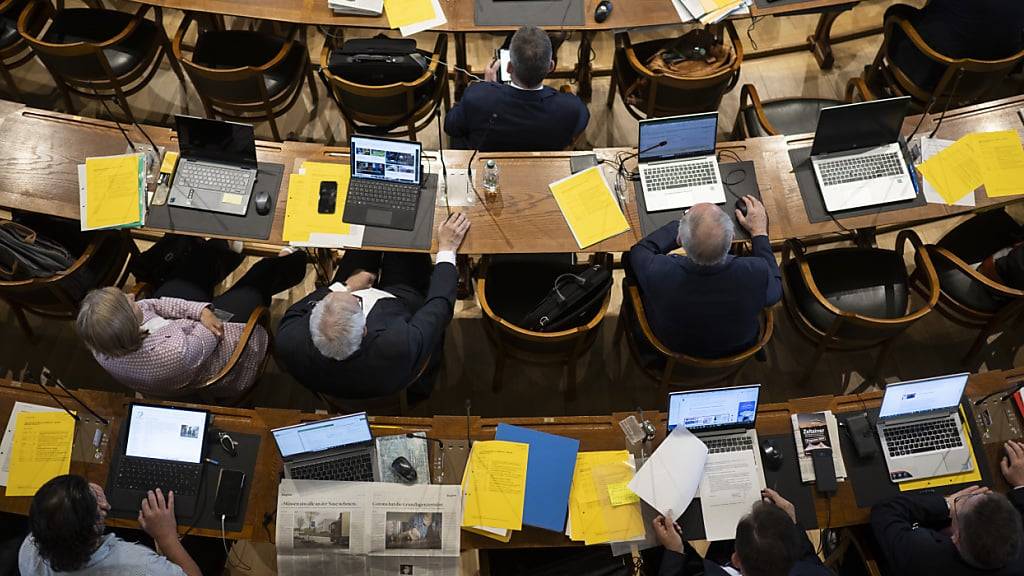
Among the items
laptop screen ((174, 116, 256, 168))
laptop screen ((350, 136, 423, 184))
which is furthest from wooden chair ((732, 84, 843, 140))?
laptop screen ((174, 116, 256, 168))

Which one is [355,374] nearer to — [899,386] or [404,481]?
[404,481]

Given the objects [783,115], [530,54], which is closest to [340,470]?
[530,54]

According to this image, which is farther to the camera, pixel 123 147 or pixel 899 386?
pixel 123 147

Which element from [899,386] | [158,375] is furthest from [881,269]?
[158,375]

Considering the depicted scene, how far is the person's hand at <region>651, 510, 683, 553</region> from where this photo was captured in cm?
304

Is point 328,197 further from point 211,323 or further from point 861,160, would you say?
point 861,160

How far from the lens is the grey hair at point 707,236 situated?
325 cm

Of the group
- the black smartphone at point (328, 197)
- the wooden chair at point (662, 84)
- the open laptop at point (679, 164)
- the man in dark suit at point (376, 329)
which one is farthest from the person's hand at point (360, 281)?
the wooden chair at point (662, 84)

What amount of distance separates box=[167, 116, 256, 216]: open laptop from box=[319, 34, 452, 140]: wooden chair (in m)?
0.71

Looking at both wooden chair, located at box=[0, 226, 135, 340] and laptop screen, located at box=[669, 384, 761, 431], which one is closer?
laptop screen, located at box=[669, 384, 761, 431]

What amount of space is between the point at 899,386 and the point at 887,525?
1.70 feet

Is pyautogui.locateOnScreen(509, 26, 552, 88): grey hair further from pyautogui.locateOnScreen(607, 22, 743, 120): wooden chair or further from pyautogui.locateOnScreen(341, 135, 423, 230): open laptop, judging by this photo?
pyautogui.locateOnScreen(607, 22, 743, 120): wooden chair

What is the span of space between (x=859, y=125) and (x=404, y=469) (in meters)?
2.51

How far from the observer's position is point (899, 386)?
3.18m
